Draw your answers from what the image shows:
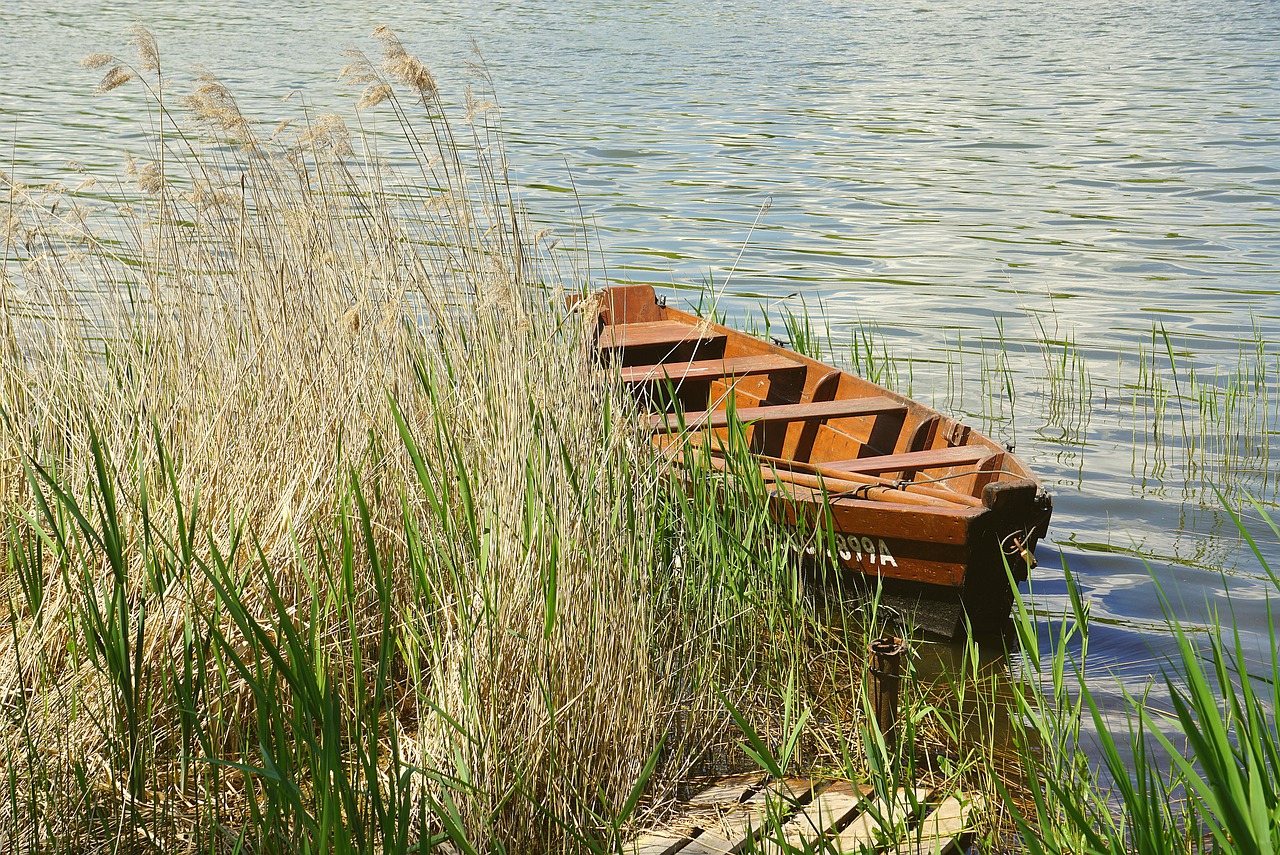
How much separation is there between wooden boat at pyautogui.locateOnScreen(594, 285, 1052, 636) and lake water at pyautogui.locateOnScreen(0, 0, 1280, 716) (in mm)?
629

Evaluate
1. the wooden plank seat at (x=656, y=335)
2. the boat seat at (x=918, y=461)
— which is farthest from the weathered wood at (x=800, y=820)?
the wooden plank seat at (x=656, y=335)

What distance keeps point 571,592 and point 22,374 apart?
7.92 feet

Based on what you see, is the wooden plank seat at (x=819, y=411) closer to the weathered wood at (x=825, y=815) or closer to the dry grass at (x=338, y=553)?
the dry grass at (x=338, y=553)

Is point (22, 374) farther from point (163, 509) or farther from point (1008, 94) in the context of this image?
point (1008, 94)

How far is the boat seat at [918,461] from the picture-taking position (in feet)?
16.3

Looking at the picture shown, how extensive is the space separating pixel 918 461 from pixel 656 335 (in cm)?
219

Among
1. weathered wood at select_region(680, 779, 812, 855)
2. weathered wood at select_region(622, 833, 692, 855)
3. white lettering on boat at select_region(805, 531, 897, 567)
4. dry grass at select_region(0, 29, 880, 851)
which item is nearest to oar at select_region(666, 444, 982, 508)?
white lettering on boat at select_region(805, 531, 897, 567)

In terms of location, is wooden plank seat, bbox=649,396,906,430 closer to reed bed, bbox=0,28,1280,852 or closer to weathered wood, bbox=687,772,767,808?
reed bed, bbox=0,28,1280,852

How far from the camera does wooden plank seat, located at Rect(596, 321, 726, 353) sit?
6461 millimetres

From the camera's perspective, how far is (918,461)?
4.99 meters

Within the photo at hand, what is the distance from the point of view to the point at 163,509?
337 centimetres

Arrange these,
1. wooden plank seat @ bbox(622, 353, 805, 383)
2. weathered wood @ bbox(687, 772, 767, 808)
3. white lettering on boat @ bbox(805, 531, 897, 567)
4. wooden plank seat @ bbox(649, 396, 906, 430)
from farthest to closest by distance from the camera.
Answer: wooden plank seat @ bbox(622, 353, 805, 383)
wooden plank seat @ bbox(649, 396, 906, 430)
white lettering on boat @ bbox(805, 531, 897, 567)
weathered wood @ bbox(687, 772, 767, 808)

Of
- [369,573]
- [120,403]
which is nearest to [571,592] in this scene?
[369,573]

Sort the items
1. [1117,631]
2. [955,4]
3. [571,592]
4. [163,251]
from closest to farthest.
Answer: [571,592] < [163,251] < [1117,631] < [955,4]
